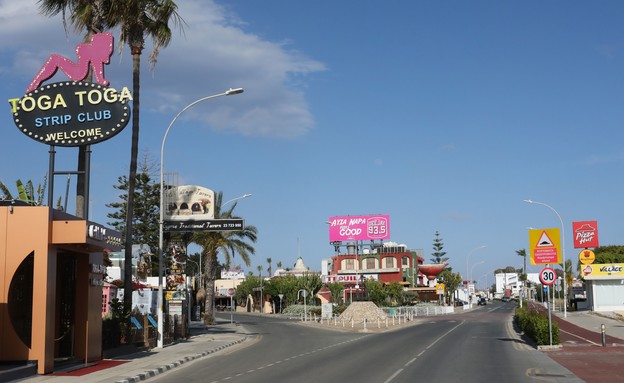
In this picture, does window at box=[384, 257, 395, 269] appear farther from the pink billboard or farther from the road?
the road

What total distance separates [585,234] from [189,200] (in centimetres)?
6531

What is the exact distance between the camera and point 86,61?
26.2 meters

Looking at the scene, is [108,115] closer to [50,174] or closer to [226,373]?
[50,174]

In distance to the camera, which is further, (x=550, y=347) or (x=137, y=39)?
(x=137, y=39)

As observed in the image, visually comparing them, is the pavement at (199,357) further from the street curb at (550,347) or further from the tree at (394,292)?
the tree at (394,292)

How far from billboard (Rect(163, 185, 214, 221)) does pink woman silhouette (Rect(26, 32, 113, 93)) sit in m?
14.3

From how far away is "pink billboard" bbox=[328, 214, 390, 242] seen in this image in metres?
102

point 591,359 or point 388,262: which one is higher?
point 388,262

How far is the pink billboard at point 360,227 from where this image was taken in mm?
102000

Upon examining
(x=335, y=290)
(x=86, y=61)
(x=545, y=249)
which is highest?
(x=86, y=61)

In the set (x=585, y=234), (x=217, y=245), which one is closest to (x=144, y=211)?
(x=217, y=245)

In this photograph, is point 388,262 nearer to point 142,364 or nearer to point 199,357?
point 199,357

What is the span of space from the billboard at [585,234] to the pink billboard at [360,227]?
26.9m

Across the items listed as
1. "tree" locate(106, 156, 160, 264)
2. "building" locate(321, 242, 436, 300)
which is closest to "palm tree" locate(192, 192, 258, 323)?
"tree" locate(106, 156, 160, 264)
